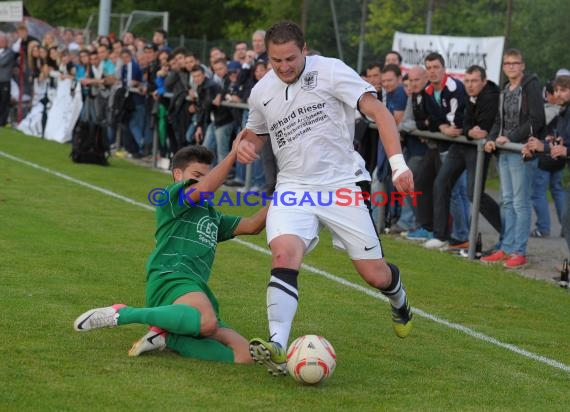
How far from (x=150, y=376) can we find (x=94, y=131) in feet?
46.5

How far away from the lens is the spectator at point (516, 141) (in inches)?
496

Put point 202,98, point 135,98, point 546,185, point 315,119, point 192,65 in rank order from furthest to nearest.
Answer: point 135,98 → point 192,65 → point 202,98 → point 546,185 → point 315,119

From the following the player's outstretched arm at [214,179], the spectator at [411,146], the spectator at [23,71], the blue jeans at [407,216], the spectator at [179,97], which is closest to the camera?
the player's outstretched arm at [214,179]

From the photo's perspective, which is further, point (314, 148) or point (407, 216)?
point (407, 216)

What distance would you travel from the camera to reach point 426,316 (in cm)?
948

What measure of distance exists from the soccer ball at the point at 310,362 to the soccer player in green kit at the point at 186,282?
1.95 ft

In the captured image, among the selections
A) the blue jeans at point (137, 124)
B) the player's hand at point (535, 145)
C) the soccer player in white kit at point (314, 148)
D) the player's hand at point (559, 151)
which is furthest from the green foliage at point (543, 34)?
the soccer player in white kit at point (314, 148)

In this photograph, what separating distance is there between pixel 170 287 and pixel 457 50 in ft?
42.7

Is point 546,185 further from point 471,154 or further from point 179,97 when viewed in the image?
point 179,97

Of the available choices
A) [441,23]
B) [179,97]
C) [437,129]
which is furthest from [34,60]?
[437,129]

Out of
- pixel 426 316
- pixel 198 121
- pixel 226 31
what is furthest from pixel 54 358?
pixel 226 31

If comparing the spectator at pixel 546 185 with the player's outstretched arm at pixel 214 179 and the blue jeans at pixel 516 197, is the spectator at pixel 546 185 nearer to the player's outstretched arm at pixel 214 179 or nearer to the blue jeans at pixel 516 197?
the blue jeans at pixel 516 197

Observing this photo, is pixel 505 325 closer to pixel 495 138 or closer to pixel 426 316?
pixel 426 316

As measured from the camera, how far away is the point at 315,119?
7.34 m
